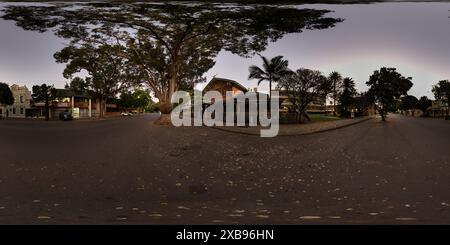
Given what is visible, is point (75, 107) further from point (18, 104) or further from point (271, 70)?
point (271, 70)

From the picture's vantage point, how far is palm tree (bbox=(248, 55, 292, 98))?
7.70 ft

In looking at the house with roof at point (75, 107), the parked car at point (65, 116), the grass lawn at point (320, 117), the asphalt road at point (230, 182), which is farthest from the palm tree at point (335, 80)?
the parked car at point (65, 116)

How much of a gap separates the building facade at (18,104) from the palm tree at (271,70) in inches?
58.5

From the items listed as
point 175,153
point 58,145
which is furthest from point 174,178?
point 58,145

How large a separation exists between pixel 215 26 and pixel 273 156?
920mm

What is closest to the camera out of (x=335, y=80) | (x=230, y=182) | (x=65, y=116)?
(x=230, y=182)

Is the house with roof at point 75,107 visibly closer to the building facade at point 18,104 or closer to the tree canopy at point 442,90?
the building facade at point 18,104

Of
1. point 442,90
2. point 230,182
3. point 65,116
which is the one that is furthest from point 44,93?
point 442,90

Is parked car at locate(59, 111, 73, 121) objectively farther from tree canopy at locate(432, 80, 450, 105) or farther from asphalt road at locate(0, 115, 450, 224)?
tree canopy at locate(432, 80, 450, 105)
